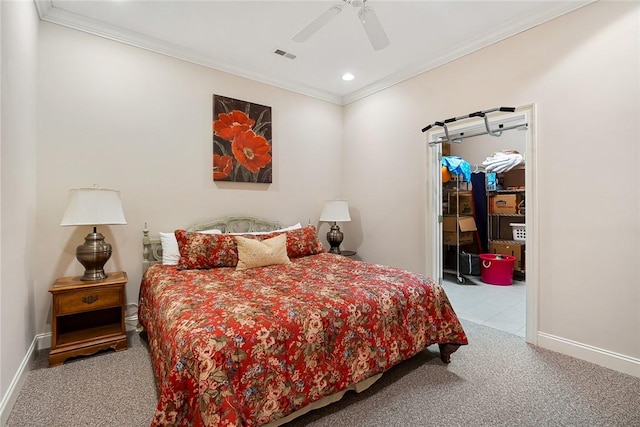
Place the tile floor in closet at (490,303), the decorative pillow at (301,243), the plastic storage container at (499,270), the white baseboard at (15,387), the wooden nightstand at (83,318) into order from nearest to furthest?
the white baseboard at (15,387), the wooden nightstand at (83,318), the tile floor in closet at (490,303), the decorative pillow at (301,243), the plastic storage container at (499,270)

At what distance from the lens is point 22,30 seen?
6.61 feet

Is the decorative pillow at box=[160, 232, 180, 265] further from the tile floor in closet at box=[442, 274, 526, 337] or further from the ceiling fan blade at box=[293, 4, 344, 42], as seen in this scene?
the tile floor in closet at box=[442, 274, 526, 337]

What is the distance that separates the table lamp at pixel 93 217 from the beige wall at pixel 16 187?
0.91ft

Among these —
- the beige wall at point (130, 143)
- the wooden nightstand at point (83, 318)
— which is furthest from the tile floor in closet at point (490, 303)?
the wooden nightstand at point (83, 318)

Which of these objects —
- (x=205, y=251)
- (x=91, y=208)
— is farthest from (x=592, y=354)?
(x=91, y=208)

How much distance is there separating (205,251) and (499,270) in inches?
162

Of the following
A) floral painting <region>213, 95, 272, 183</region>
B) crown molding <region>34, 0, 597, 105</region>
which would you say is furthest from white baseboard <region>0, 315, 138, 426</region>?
crown molding <region>34, 0, 597, 105</region>

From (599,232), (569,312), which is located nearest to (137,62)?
Result: (599,232)

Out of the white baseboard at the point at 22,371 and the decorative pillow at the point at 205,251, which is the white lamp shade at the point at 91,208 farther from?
the white baseboard at the point at 22,371

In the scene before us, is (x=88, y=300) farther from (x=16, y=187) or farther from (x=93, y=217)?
(x=16, y=187)

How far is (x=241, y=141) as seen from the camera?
3.56 meters

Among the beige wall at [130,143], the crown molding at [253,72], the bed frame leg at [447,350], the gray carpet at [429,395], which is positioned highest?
the crown molding at [253,72]

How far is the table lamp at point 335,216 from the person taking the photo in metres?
3.92

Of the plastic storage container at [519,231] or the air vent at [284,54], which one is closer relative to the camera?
the air vent at [284,54]
